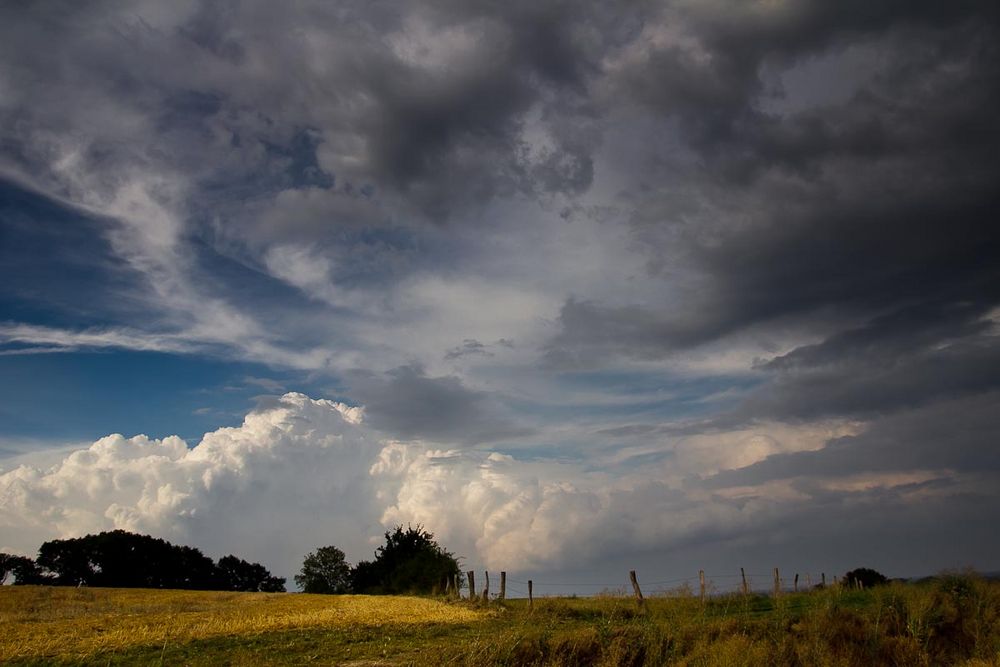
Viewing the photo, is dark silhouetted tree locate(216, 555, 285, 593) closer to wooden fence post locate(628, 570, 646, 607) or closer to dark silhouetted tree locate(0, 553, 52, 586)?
dark silhouetted tree locate(0, 553, 52, 586)

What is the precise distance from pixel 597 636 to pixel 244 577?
127 metres

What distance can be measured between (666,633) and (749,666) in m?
3.64

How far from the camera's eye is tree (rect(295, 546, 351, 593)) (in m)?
120

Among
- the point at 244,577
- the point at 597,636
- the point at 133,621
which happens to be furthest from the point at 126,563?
the point at 597,636

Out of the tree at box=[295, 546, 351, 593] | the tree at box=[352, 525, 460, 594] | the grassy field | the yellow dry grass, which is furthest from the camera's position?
the tree at box=[295, 546, 351, 593]

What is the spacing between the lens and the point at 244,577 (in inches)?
5236

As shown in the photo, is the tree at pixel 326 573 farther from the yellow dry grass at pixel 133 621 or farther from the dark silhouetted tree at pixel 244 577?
the yellow dry grass at pixel 133 621

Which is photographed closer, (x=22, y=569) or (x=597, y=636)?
(x=597, y=636)

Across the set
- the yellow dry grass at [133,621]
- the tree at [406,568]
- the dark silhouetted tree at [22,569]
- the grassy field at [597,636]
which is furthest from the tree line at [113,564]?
the grassy field at [597,636]

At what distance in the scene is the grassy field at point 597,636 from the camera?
2364 centimetres

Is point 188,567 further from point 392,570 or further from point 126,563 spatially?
point 392,570

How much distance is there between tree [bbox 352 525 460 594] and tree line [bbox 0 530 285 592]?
30886 mm

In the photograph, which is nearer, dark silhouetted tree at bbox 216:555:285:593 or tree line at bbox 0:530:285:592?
tree line at bbox 0:530:285:592

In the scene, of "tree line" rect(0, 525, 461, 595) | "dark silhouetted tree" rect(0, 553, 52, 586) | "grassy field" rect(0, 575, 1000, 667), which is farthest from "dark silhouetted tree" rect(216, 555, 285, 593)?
"grassy field" rect(0, 575, 1000, 667)
